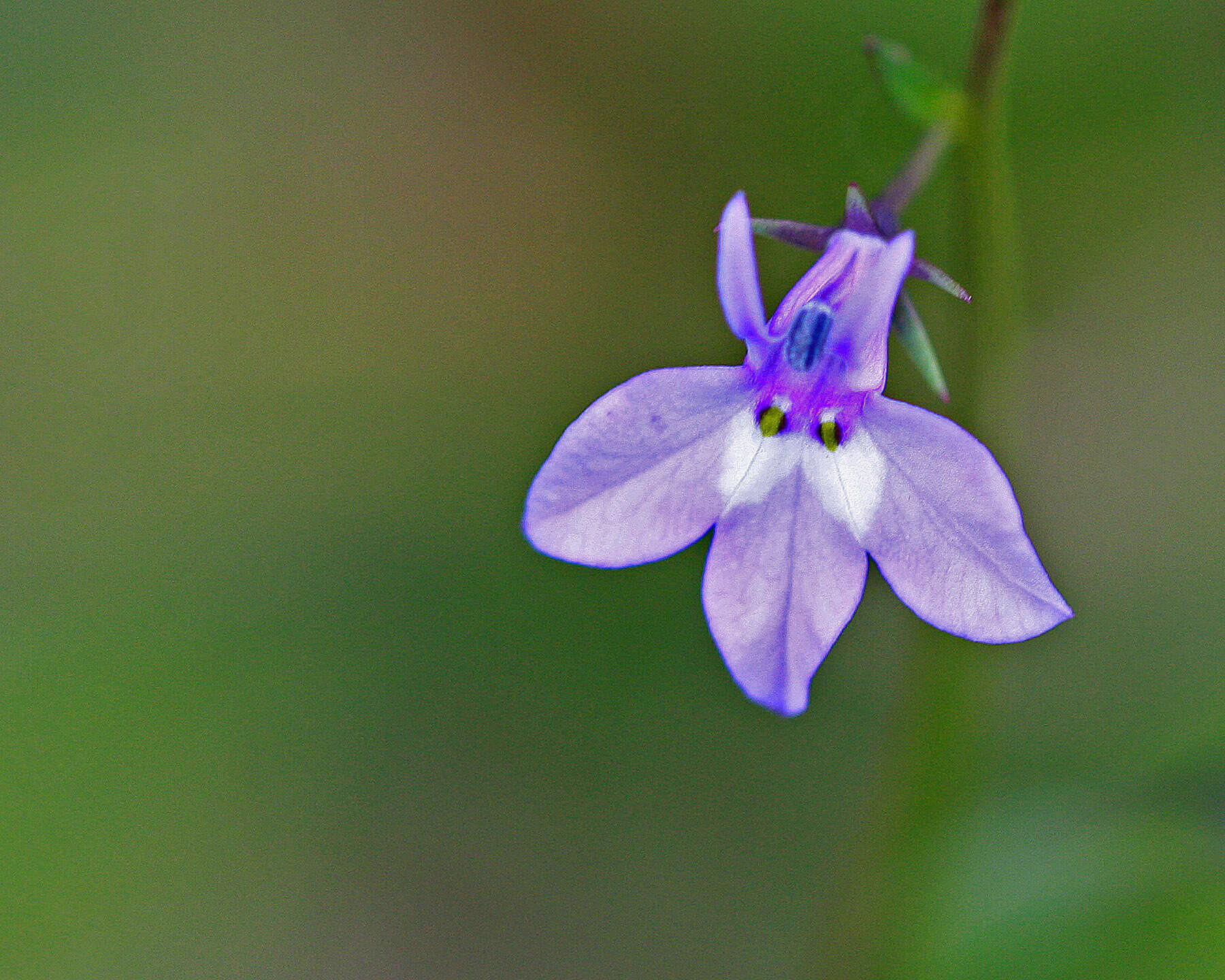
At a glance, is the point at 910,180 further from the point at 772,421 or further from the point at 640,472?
the point at 640,472

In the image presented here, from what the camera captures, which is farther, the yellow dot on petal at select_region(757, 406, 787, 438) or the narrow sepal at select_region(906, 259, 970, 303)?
the yellow dot on petal at select_region(757, 406, 787, 438)

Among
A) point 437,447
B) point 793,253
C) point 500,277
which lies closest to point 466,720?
point 437,447

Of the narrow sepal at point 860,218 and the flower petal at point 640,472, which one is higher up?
the narrow sepal at point 860,218

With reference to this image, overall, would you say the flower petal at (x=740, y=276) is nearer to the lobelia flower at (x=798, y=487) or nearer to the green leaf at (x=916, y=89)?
the lobelia flower at (x=798, y=487)

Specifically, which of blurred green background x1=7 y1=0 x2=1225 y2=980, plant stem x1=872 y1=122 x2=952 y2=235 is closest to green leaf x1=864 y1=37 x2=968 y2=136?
plant stem x1=872 y1=122 x2=952 y2=235

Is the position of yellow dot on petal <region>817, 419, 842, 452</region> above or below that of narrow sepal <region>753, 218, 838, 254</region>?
below

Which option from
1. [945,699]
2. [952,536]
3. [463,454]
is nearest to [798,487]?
[952,536]

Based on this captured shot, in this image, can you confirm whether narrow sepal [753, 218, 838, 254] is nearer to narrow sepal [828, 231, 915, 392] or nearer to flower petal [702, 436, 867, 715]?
narrow sepal [828, 231, 915, 392]

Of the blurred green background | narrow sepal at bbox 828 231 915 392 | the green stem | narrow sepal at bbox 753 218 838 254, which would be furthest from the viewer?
the blurred green background

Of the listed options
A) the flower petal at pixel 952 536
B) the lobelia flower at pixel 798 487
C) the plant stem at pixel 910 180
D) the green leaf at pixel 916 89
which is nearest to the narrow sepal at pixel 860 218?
the lobelia flower at pixel 798 487
